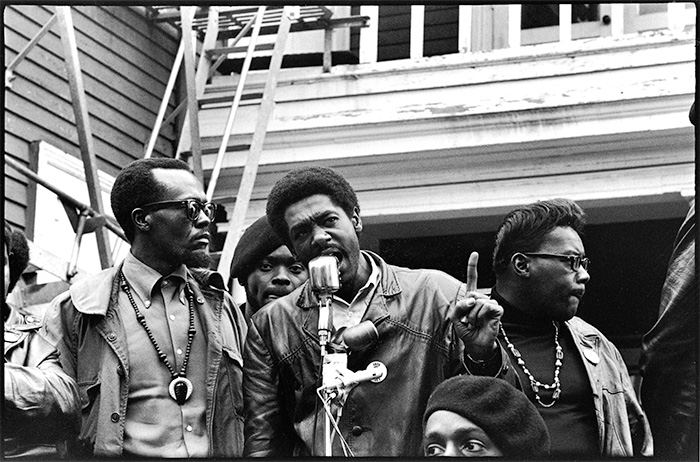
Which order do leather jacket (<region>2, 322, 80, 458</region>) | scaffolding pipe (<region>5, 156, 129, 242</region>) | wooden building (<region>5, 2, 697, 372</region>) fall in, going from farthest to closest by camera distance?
wooden building (<region>5, 2, 697, 372</region>) → scaffolding pipe (<region>5, 156, 129, 242</region>) → leather jacket (<region>2, 322, 80, 458</region>)

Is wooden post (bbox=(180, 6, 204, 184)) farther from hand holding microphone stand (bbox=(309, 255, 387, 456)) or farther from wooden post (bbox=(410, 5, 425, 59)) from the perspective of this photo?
hand holding microphone stand (bbox=(309, 255, 387, 456))

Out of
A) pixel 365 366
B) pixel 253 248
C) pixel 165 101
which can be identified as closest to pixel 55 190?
pixel 165 101

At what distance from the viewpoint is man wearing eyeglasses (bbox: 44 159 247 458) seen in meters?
4.50

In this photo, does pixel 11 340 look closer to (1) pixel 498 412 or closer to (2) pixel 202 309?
(2) pixel 202 309

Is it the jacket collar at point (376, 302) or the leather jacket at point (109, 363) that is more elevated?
the jacket collar at point (376, 302)

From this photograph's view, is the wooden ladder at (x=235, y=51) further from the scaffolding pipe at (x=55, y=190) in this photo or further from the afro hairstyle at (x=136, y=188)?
the afro hairstyle at (x=136, y=188)

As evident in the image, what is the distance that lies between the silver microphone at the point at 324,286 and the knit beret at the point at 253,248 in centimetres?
147

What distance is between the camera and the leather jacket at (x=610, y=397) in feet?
15.1

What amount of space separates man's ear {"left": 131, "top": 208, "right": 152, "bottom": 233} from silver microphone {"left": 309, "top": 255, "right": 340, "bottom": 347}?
0.83 m

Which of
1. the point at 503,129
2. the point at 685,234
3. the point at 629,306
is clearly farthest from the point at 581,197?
the point at 685,234

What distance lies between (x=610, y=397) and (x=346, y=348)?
0.95m

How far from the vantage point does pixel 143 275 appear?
479 centimetres

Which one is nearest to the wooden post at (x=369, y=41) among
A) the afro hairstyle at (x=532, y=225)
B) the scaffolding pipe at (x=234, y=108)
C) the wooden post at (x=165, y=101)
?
the scaffolding pipe at (x=234, y=108)

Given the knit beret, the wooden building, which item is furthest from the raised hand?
the wooden building
